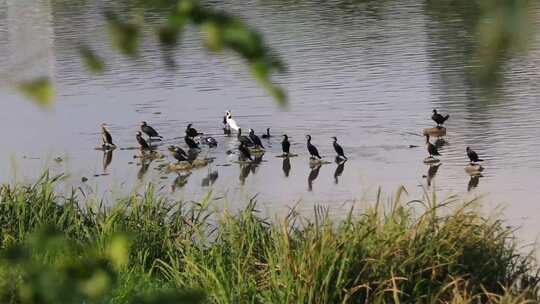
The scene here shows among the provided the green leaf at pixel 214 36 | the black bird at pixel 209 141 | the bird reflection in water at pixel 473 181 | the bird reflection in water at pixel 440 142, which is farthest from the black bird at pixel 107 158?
the green leaf at pixel 214 36

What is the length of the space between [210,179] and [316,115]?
4069 millimetres

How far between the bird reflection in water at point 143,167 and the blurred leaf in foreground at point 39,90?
15.3m

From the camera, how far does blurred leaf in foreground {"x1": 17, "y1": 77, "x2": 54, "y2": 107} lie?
2.10 m

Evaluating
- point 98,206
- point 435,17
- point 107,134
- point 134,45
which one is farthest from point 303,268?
point 435,17

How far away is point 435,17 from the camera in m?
33.2

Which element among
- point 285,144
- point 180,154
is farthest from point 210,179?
point 285,144

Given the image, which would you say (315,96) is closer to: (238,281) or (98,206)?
(98,206)

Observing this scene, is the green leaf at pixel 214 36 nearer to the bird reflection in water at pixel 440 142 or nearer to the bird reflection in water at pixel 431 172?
the bird reflection in water at pixel 431 172

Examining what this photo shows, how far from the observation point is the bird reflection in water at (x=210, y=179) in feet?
55.9

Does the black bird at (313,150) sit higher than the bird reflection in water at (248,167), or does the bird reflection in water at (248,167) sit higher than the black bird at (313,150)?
the black bird at (313,150)

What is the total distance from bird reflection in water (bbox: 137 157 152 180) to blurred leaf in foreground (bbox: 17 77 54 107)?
50.3ft

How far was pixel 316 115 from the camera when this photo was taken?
21.1m

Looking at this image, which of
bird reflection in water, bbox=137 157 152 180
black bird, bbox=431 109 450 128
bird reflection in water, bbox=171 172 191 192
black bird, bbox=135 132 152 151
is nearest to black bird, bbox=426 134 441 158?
black bird, bbox=431 109 450 128

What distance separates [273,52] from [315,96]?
67.4 feet
